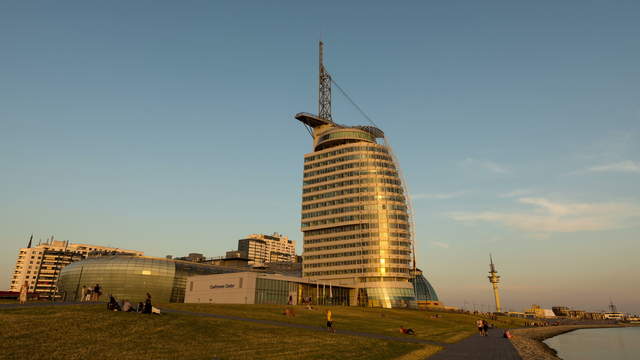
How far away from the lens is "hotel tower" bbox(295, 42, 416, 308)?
146500 millimetres

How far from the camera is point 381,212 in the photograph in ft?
490

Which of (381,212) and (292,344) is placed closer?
(292,344)

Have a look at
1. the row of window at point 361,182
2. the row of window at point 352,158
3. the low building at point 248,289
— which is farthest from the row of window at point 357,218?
the low building at point 248,289

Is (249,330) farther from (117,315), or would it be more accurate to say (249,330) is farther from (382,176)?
(382,176)

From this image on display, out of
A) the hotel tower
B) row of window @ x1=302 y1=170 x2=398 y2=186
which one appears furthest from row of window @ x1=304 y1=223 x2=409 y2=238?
row of window @ x1=302 y1=170 x2=398 y2=186

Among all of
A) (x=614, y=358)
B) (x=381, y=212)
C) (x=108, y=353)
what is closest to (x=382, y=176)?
(x=381, y=212)

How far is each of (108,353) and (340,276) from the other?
134 meters

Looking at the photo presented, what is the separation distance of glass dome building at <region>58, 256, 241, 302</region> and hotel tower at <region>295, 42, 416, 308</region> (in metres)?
48.7

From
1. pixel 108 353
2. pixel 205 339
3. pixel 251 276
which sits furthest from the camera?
pixel 251 276

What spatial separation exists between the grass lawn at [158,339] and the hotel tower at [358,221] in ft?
346

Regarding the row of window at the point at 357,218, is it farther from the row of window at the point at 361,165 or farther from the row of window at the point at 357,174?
the row of window at the point at 361,165

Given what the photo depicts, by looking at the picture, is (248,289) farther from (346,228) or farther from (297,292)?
(346,228)

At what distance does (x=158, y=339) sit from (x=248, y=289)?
80275 mm

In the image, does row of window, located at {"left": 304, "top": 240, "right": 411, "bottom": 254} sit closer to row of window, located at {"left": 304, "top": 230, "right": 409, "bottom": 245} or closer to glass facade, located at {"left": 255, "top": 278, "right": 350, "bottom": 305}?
row of window, located at {"left": 304, "top": 230, "right": 409, "bottom": 245}
